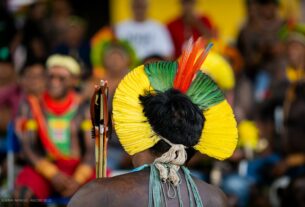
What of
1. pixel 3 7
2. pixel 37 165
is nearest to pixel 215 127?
pixel 37 165

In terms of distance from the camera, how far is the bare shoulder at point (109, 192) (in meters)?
4.42

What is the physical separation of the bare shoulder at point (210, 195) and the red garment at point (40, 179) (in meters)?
3.68

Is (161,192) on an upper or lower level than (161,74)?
lower

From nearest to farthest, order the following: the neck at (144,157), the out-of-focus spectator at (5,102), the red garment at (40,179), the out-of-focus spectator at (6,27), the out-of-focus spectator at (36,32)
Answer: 1. the neck at (144,157)
2. the red garment at (40,179)
3. the out-of-focus spectator at (5,102)
4. the out-of-focus spectator at (36,32)
5. the out-of-focus spectator at (6,27)

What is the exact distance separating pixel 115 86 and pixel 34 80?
0.85m

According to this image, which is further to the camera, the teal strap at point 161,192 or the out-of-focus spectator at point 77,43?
the out-of-focus spectator at point 77,43

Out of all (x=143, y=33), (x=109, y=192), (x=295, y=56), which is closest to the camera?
(x=109, y=192)

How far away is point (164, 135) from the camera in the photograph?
14.9 ft

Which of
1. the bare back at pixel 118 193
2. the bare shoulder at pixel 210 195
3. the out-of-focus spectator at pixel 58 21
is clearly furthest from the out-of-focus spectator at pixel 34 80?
the bare back at pixel 118 193

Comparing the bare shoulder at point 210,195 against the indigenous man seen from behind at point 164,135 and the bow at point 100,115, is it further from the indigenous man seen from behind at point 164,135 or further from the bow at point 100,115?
the bow at point 100,115

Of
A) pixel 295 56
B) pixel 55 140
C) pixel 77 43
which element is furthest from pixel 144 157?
pixel 77 43

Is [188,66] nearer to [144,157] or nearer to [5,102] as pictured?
[144,157]

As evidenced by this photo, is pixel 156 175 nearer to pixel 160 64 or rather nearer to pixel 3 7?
pixel 160 64

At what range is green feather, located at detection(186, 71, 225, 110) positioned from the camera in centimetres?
475
